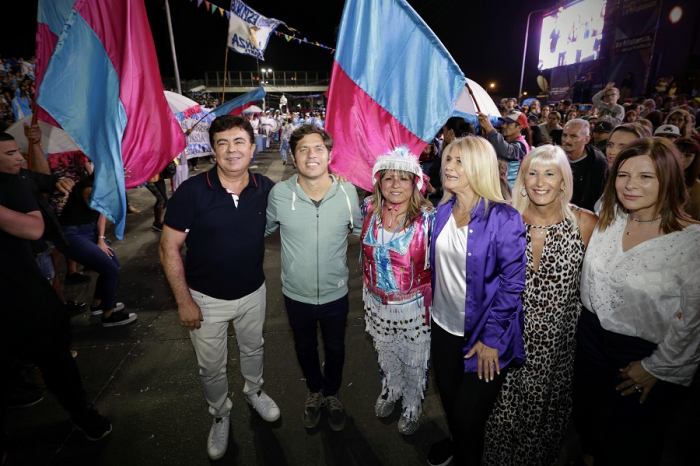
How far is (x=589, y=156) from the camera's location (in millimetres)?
4172

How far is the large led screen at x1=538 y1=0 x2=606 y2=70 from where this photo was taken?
69.9 ft

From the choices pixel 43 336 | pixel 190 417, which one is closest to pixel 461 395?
pixel 190 417

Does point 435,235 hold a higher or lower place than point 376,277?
higher

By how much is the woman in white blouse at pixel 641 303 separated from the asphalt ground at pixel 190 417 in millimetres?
812

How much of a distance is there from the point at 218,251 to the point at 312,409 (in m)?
1.56

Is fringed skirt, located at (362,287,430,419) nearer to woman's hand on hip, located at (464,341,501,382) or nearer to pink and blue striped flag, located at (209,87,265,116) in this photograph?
woman's hand on hip, located at (464,341,501,382)

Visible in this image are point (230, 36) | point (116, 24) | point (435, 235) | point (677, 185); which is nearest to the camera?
point (677, 185)

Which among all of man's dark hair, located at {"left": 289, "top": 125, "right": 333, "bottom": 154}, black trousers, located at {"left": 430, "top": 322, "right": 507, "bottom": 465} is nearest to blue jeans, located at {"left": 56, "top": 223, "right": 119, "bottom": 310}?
man's dark hair, located at {"left": 289, "top": 125, "right": 333, "bottom": 154}

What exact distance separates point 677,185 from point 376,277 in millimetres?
1794

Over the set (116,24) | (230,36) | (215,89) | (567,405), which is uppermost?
(215,89)

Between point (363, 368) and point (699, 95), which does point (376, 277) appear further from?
point (699, 95)

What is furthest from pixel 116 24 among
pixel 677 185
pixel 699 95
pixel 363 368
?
pixel 699 95

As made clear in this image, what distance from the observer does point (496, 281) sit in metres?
2.10

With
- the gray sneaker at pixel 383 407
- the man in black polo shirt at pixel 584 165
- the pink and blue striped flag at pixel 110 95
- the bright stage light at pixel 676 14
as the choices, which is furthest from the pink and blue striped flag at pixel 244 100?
the bright stage light at pixel 676 14
